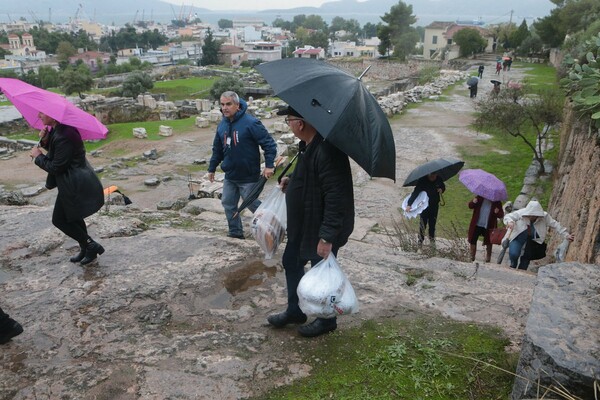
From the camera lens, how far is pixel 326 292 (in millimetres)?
2590

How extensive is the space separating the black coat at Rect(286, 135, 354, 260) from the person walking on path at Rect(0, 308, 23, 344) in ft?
6.18

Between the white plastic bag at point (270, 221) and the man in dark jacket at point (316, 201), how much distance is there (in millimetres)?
231

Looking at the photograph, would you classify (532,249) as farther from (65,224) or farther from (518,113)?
(518,113)

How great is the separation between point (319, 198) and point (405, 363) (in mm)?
1079

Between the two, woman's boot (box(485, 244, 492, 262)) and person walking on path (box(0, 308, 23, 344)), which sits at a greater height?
person walking on path (box(0, 308, 23, 344))

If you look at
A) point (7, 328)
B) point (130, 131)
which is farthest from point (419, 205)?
point (130, 131)

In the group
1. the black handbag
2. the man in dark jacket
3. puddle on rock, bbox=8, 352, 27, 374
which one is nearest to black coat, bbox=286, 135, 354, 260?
the man in dark jacket

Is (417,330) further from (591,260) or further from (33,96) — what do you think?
(33,96)

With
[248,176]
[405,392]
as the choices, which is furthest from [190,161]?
[405,392]

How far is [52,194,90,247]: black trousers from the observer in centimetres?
388

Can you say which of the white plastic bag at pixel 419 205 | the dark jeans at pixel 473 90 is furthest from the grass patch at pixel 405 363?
the dark jeans at pixel 473 90

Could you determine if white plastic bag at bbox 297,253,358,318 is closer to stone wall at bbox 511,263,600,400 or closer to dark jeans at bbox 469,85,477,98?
stone wall at bbox 511,263,600,400

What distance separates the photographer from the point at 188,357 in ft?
8.98

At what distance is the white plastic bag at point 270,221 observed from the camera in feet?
10.2
